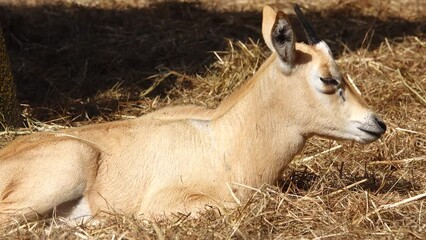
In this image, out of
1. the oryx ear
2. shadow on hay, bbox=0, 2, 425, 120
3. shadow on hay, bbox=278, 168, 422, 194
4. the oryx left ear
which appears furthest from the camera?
shadow on hay, bbox=0, 2, 425, 120

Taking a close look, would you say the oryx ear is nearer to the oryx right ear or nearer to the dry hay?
the oryx right ear

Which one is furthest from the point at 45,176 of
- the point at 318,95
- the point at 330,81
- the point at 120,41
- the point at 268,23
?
the point at 120,41

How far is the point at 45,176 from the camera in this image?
8.45m

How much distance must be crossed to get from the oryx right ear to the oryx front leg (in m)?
1.83

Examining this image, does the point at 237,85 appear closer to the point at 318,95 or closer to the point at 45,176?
the point at 318,95

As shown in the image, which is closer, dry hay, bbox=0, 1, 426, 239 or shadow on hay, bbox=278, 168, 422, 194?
dry hay, bbox=0, 1, 426, 239

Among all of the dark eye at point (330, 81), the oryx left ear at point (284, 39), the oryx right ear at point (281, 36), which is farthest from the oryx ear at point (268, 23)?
the dark eye at point (330, 81)

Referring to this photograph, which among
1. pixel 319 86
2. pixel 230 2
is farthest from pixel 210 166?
pixel 230 2

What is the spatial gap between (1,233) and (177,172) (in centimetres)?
159

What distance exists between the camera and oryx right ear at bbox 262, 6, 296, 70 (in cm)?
814

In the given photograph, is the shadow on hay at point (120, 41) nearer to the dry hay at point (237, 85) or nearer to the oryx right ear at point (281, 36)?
the dry hay at point (237, 85)

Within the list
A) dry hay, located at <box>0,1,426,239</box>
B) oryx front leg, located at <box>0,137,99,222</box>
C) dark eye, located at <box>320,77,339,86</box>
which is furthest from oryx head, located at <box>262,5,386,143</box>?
oryx front leg, located at <box>0,137,99,222</box>

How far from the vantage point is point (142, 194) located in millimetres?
8680

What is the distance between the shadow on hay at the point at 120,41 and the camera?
13.0 m
